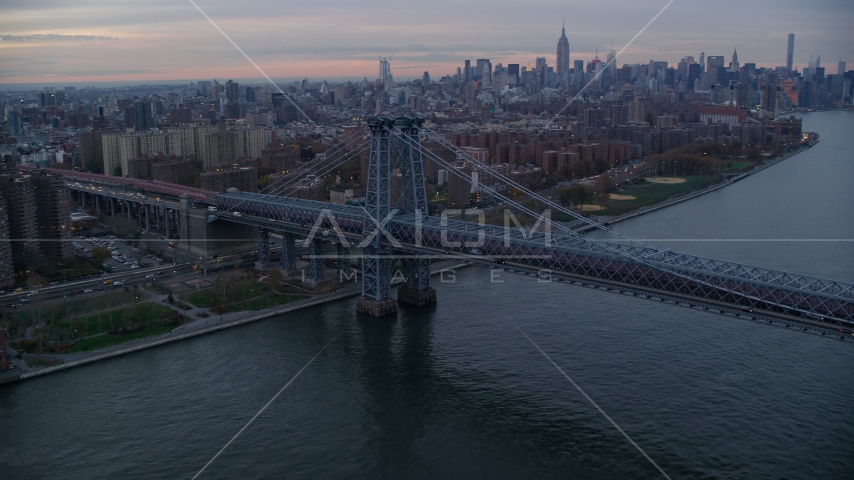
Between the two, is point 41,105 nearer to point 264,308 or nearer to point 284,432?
point 264,308

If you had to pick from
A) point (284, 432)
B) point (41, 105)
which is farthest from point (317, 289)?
point (41, 105)

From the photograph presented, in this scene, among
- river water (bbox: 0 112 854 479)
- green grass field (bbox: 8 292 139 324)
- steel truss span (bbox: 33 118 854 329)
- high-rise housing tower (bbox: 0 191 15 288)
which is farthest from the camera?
high-rise housing tower (bbox: 0 191 15 288)

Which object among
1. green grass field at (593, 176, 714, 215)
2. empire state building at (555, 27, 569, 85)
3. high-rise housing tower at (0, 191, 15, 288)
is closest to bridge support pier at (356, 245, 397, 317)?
high-rise housing tower at (0, 191, 15, 288)

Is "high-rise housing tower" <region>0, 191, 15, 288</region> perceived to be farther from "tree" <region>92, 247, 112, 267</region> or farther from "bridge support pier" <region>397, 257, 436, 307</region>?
"bridge support pier" <region>397, 257, 436, 307</region>

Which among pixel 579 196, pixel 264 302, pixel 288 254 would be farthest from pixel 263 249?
pixel 579 196

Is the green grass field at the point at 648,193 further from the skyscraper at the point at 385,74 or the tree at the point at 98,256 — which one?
the skyscraper at the point at 385,74
